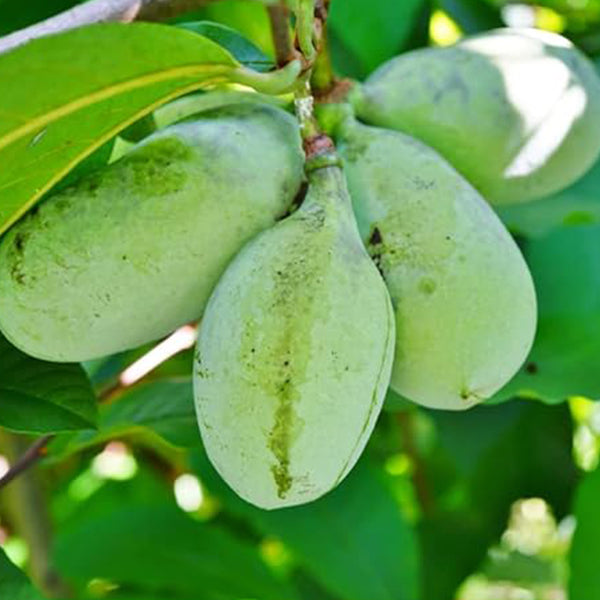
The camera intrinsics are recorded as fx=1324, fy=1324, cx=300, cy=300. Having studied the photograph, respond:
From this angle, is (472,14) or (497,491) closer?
(472,14)

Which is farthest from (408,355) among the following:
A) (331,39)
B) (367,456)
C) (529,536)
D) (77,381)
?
(529,536)

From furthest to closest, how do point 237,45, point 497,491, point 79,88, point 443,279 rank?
point 497,491 < point 237,45 < point 443,279 < point 79,88

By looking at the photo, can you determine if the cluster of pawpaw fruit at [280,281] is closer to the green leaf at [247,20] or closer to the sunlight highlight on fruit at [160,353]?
the sunlight highlight on fruit at [160,353]

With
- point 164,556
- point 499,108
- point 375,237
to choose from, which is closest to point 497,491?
point 164,556

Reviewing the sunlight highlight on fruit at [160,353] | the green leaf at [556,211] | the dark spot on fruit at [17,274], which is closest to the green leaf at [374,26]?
the green leaf at [556,211]

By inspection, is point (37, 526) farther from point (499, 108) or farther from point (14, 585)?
point (499, 108)
